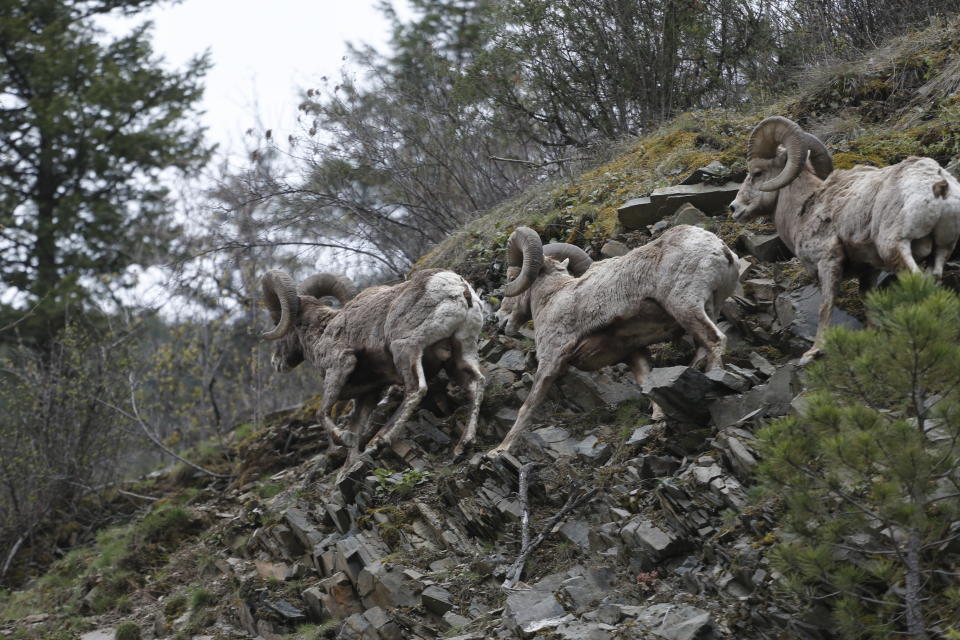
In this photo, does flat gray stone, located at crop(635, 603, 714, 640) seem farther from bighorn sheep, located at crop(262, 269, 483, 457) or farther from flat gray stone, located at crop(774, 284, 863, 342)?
bighorn sheep, located at crop(262, 269, 483, 457)

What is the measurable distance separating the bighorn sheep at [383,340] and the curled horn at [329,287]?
14 millimetres

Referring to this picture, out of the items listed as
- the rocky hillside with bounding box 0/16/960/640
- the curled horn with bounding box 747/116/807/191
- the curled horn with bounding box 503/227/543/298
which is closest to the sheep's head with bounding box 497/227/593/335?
the curled horn with bounding box 503/227/543/298

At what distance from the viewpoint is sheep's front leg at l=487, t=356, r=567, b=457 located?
27.9ft

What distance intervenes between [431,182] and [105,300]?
8.40m

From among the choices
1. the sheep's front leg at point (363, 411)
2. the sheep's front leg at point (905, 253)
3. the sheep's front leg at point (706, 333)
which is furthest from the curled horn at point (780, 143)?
the sheep's front leg at point (363, 411)

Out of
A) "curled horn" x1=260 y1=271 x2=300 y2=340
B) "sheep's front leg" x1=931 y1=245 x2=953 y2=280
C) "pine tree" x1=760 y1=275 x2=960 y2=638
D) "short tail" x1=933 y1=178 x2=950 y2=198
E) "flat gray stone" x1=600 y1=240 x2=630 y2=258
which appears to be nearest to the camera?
"pine tree" x1=760 y1=275 x2=960 y2=638

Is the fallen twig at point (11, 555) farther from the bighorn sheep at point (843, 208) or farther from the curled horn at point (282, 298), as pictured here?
the bighorn sheep at point (843, 208)

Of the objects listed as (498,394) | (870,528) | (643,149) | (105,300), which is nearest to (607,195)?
(643,149)

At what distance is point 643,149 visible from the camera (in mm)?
12945

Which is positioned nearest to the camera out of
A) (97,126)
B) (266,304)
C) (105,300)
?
(266,304)

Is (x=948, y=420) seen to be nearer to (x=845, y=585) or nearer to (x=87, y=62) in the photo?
(x=845, y=585)

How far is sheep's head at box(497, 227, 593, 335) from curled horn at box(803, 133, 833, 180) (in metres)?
2.33

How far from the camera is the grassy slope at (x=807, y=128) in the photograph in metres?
9.81

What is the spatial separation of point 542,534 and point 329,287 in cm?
518
